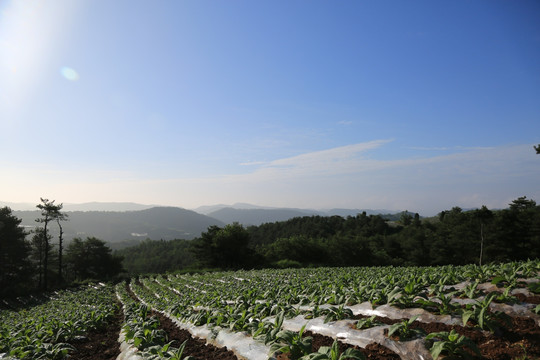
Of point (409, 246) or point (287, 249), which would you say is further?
point (409, 246)

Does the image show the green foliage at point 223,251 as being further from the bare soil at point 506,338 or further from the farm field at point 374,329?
the bare soil at point 506,338

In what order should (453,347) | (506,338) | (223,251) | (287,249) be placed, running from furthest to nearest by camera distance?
1. (287,249)
2. (223,251)
3. (506,338)
4. (453,347)

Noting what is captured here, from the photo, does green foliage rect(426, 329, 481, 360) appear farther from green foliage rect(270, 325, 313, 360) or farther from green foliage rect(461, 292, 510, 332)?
green foliage rect(270, 325, 313, 360)

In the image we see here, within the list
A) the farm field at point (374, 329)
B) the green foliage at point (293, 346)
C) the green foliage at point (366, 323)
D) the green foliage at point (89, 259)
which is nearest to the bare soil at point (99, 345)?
the farm field at point (374, 329)

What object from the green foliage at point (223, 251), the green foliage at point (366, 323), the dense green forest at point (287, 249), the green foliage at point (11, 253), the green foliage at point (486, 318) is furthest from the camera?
the green foliage at point (223, 251)

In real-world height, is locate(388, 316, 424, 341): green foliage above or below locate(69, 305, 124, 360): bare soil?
above

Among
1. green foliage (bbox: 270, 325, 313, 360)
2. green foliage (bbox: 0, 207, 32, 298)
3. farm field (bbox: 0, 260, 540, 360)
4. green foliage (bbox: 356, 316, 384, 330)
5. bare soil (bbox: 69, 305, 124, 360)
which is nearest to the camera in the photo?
farm field (bbox: 0, 260, 540, 360)

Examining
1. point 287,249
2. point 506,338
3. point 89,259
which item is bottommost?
point 89,259

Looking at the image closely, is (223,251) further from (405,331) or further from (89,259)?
(405,331)

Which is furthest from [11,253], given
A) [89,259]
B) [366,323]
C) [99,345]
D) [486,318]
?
Result: [486,318]

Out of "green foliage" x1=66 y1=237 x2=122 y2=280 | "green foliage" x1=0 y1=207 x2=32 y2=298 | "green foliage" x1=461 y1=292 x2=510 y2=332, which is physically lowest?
"green foliage" x1=66 y1=237 x2=122 y2=280

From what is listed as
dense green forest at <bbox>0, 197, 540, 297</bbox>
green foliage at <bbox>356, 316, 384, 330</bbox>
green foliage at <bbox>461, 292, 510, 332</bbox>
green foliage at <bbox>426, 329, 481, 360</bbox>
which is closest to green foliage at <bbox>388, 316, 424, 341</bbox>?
green foliage at <bbox>426, 329, 481, 360</bbox>

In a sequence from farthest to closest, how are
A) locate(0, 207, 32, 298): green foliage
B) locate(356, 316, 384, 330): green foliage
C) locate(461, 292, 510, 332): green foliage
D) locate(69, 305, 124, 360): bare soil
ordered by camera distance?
locate(0, 207, 32, 298): green foliage → locate(69, 305, 124, 360): bare soil → locate(356, 316, 384, 330): green foliage → locate(461, 292, 510, 332): green foliage

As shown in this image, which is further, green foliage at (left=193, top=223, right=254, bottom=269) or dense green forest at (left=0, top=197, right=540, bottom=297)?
green foliage at (left=193, top=223, right=254, bottom=269)
